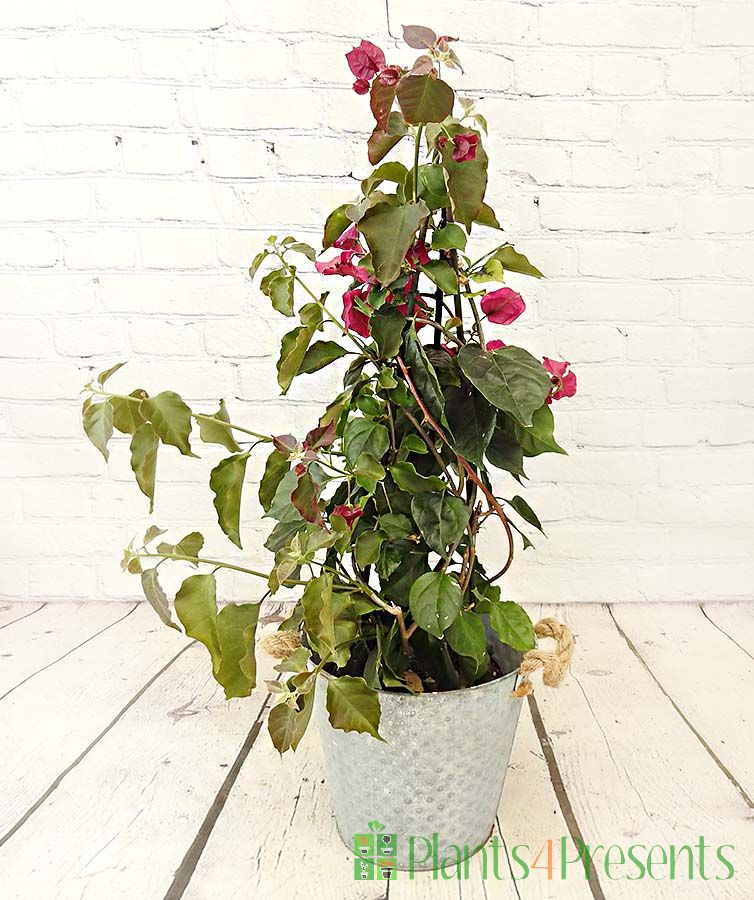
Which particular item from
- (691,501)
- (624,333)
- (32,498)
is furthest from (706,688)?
(32,498)

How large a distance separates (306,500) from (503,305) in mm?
243

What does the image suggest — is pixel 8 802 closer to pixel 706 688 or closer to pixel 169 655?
pixel 169 655

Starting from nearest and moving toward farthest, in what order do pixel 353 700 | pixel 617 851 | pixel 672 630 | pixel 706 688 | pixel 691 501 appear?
pixel 353 700
pixel 617 851
pixel 706 688
pixel 672 630
pixel 691 501

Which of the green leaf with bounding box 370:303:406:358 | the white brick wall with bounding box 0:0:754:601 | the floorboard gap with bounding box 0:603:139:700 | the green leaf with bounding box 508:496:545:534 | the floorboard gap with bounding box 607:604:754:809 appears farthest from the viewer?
the white brick wall with bounding box 0:0:754:601

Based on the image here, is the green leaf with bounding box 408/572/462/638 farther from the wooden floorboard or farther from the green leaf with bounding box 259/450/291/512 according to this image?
the wooden floorboard

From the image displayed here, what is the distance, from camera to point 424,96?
0.67 metres

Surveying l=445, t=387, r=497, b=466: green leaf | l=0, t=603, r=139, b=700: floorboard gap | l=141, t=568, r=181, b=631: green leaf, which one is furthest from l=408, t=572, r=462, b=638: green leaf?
l=0, t=603, r=139, b=700: floorboard gap

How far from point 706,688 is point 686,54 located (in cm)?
101

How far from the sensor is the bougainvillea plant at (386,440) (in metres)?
0.74

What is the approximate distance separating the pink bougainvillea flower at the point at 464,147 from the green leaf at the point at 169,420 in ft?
0.96

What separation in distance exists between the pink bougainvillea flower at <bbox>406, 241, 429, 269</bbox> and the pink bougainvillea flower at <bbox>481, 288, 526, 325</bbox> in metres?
0.07

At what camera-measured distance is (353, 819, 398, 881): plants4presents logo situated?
864 millimetres

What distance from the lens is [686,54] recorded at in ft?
4.99

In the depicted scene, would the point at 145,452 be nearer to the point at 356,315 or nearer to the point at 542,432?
the point at 356,315
